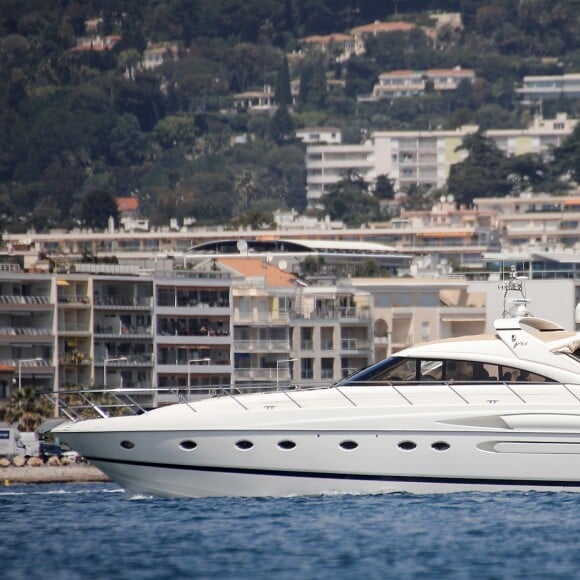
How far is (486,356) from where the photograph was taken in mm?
43469

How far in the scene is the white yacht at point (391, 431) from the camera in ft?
140

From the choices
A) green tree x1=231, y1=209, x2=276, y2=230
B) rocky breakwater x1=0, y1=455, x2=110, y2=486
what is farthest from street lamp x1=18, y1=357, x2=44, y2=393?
green tree x1=231, y1=209, x2=276, y2=230

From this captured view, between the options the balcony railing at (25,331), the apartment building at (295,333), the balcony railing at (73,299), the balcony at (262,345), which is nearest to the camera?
the balcony railing at (25,331)

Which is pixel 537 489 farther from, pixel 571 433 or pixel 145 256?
pixel 145 256

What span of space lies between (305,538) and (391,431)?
2.99 m

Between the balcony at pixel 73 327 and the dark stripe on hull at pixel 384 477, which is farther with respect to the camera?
the balcony at pixel 73 327

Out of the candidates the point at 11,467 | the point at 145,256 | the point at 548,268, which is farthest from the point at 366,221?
the point at 11,467

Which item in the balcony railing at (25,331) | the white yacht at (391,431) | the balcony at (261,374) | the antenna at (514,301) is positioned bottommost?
the balcony at (261,374)

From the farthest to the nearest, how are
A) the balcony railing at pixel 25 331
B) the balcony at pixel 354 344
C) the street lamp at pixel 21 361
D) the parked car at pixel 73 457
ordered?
1. the balcony at pixel 354 344
2. the balcony railing at pixel 25 331
3. the street lamp at pixel 21 361
4. the parked car at pixel 73 457

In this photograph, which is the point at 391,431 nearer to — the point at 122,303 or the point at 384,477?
the point at 384,477

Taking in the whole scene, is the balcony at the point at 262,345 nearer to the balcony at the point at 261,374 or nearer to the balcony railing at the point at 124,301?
the balcony at the point at 261,374

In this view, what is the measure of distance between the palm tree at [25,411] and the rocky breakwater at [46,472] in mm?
9787

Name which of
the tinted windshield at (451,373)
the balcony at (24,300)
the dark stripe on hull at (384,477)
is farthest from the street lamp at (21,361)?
the tinted windshield at (451,373)

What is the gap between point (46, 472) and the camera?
72250 millimetres
